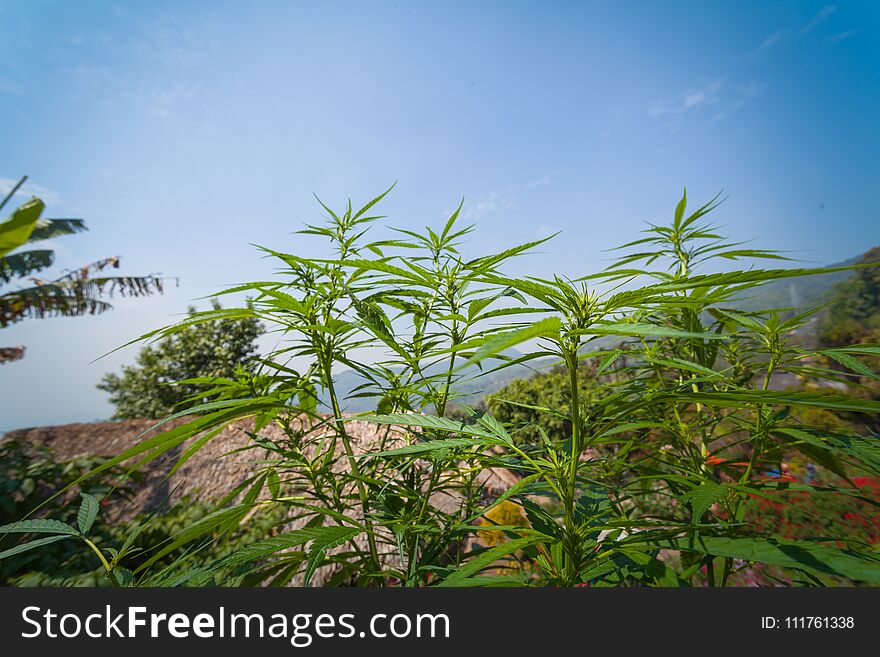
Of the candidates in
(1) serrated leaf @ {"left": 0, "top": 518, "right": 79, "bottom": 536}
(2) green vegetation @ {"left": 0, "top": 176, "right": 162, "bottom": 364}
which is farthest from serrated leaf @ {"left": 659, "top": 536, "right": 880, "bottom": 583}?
(2) green vegetation @ {"left": 0, "top": 176, "right": 162, "bottom": 364}

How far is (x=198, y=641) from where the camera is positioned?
539 mm

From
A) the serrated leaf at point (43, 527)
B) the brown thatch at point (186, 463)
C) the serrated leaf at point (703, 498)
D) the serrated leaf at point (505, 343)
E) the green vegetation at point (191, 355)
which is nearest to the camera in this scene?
the serrated leaf at point (505, 343)

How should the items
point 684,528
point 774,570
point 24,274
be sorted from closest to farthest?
point 684,528, point 774,570, point 24,274

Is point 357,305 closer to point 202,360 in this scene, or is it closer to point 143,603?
point 143,603

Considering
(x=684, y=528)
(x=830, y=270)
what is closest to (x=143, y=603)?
(x=684, y=528)

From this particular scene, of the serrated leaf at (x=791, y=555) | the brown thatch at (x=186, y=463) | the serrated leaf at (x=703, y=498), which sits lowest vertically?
the brown thatch at (x=186, y=463)

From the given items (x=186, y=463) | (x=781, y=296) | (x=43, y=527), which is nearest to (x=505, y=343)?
(x=43, y=527)

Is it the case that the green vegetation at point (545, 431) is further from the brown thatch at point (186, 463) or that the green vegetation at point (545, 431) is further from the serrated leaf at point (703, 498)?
the brown thatch at point (186, 463)

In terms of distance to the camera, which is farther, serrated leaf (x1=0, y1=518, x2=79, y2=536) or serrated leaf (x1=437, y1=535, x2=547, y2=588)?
serrated leaf (x1=0, y1=518, x2=79, y2=536)

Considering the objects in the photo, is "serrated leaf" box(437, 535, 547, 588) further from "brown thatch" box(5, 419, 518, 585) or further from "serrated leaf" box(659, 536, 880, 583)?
"brown thatch" box(5, 419, 518, 585)

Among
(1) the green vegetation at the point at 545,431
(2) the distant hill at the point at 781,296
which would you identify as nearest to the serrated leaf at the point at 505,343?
(1) the green vegetation at the point at 545,431

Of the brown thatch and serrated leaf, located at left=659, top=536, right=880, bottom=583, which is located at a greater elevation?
serrated leaf, located at left=659, top=536, right=880, bottom=583

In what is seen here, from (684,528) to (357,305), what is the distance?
0.57 m

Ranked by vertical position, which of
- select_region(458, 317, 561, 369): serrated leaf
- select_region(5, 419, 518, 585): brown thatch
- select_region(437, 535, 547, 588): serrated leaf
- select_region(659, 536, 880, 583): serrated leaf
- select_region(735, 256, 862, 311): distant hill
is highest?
select_region(735, 256, 862, 311): distant hill
